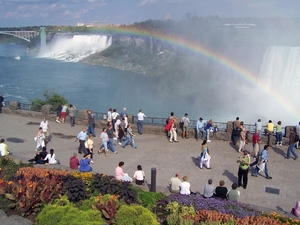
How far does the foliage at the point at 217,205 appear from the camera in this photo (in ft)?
20.1

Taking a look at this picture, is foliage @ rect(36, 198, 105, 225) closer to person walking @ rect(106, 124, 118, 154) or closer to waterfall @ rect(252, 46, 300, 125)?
person walking @ rect(106, 124, 118, 154)

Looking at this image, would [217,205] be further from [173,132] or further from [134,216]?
[173,132]

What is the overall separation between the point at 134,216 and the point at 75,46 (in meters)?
111

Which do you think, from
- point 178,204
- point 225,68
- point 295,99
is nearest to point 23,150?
point 178,204

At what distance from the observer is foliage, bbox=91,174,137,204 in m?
6.38

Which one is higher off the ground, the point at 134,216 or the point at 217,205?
the point at 134,216

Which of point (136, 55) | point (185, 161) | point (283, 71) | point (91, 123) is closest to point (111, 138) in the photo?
point (91, 123)

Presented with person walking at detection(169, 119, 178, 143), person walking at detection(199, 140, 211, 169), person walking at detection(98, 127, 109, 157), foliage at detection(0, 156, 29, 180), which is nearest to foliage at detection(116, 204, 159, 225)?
foliage at detection(0, 156, 29, 180)

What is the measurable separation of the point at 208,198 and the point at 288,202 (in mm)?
2379

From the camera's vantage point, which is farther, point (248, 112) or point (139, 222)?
point (248, 112)

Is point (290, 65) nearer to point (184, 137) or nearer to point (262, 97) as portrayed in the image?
point (262, 97)

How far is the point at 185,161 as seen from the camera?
35.2ft

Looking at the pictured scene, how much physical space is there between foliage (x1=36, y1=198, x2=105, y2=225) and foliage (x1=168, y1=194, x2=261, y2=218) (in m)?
1.73

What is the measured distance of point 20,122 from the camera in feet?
50.5
